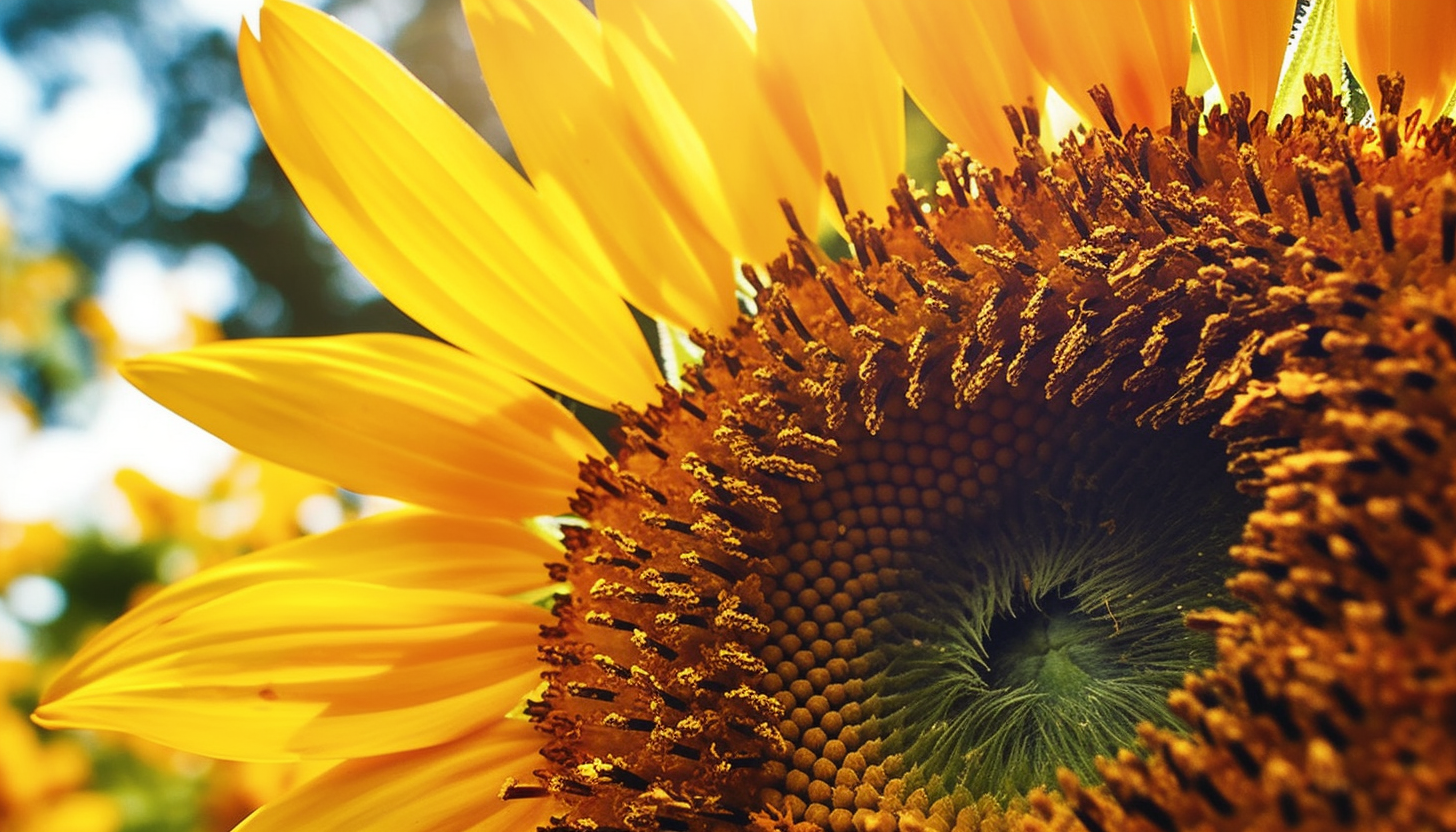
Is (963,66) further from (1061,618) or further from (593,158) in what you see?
(1061,618)

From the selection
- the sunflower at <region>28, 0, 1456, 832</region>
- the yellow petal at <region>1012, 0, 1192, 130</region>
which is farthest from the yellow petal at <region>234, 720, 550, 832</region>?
the yellow petal at <region>1012, 0, 1192, 130</region>

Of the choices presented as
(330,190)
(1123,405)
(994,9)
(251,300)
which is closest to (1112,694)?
(1123,405)

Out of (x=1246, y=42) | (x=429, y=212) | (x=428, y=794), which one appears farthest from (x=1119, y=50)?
(x=428, y=794)

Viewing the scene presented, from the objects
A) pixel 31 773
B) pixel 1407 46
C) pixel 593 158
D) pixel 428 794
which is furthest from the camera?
pixel 31 773

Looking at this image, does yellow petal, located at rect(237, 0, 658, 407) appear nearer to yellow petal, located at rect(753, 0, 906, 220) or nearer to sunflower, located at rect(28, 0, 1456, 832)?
sunflower, located at rect(28, 0, 1456, 832)

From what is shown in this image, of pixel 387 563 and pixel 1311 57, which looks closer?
pixel 1311 57

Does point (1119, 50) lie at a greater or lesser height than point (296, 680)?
greater

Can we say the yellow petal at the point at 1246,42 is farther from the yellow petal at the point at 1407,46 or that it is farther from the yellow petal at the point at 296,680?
the yellow petal at the point at 296,680

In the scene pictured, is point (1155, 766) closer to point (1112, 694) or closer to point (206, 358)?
point (1112, 694)
